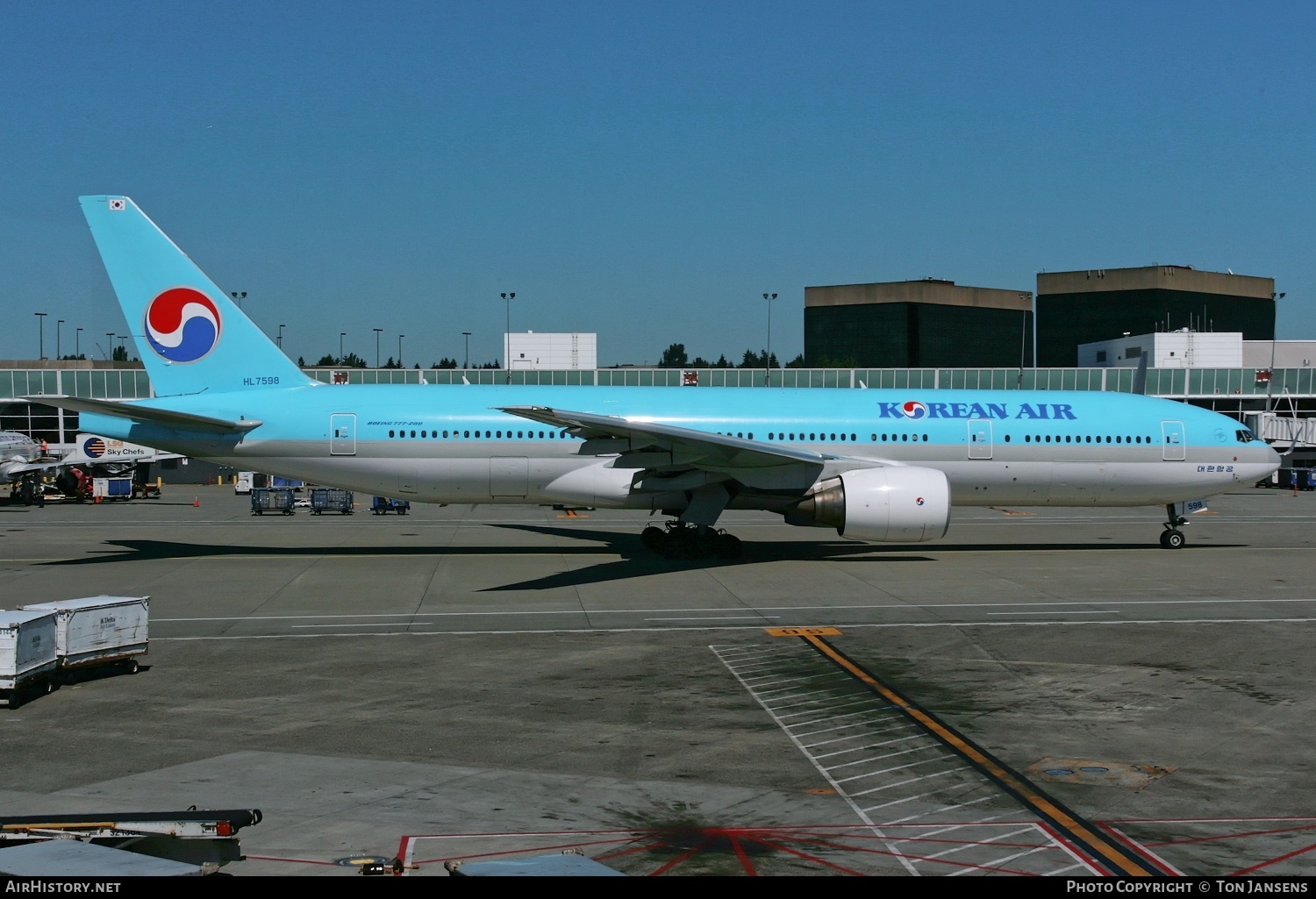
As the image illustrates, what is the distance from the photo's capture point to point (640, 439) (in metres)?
26.7

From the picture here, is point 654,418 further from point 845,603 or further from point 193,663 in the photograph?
point 193,663

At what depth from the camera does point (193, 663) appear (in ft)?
54.0

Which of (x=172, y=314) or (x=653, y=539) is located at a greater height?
(x=172, y=314)

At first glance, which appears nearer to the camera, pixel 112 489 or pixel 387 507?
pixel 387 507

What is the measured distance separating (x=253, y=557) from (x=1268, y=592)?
25467 mm

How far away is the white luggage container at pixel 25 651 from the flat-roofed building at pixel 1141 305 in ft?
526

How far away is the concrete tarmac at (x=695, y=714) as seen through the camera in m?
9.27

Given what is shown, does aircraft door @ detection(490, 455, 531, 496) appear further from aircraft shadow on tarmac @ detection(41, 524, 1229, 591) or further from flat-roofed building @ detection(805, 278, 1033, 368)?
flat-roofed building @ detection(805, 278, 1033, 368)

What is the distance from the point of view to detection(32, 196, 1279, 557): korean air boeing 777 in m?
27.9

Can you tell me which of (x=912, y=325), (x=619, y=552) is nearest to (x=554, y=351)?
(x=619, y=552)

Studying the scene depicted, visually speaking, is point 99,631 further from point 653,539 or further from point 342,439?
point 653,539

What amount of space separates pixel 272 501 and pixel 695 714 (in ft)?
118

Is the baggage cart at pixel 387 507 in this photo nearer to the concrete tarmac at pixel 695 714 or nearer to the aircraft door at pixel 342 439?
the aircraft door at pixel 342 439

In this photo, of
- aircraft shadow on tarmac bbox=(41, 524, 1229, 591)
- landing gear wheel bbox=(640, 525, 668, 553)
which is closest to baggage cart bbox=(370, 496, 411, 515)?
aircraft shadow on tarmac bbox=(41, 524, 1229, 591)
